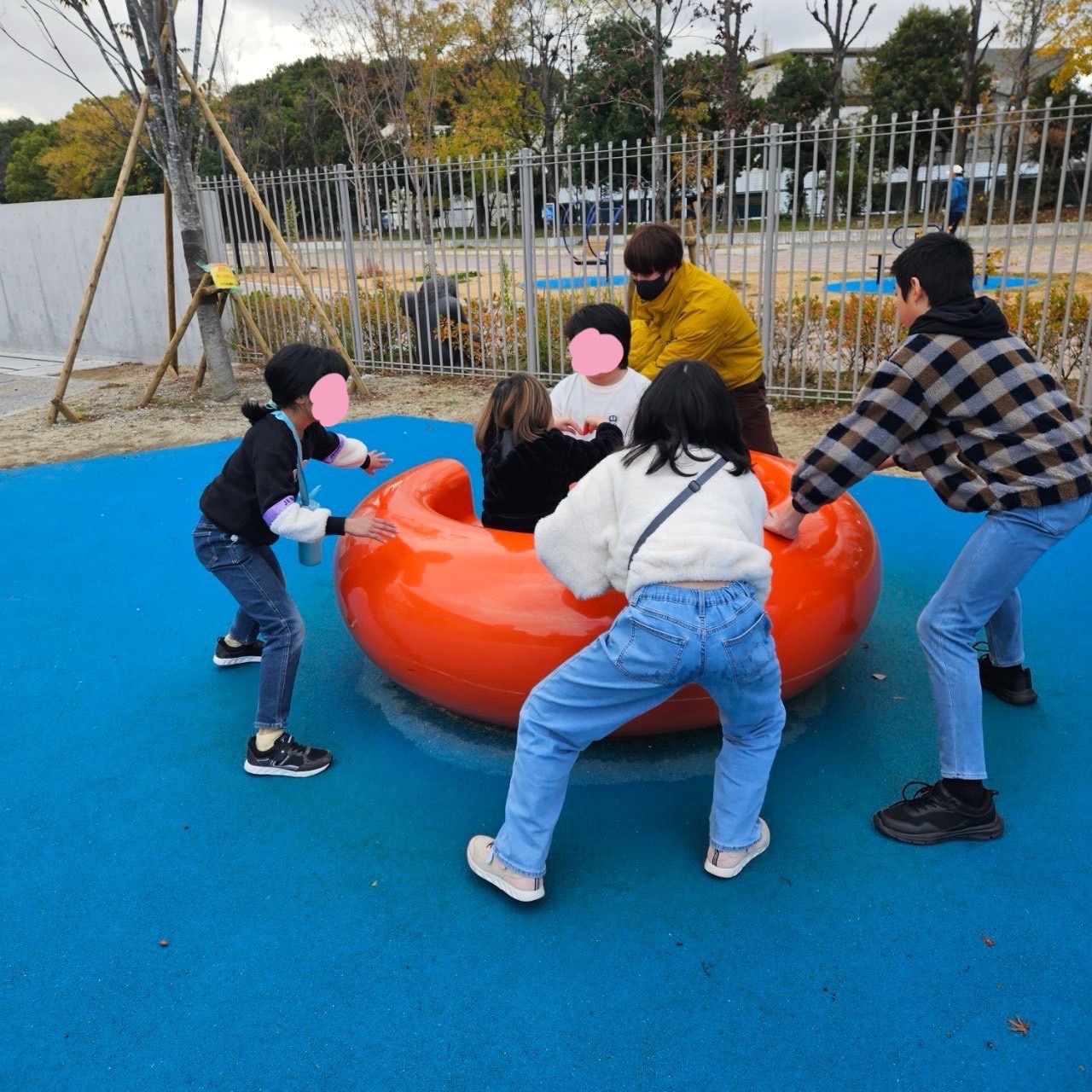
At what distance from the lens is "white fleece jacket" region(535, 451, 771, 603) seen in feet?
7.74

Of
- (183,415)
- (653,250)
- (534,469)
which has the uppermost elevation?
(653,250)

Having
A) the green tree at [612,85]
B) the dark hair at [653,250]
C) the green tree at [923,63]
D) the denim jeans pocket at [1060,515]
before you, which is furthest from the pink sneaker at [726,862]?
the green tree at [923,63]

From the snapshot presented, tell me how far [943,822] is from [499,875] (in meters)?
1.40

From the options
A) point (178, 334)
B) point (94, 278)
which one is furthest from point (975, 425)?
point (94, 278)

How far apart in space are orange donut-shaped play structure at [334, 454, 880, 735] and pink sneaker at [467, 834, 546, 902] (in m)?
0.58

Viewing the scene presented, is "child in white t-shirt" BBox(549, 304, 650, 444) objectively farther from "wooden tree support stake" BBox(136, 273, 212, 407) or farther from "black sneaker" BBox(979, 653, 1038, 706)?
"wooden tree support stake" BBox(136, 273, 212, 407)

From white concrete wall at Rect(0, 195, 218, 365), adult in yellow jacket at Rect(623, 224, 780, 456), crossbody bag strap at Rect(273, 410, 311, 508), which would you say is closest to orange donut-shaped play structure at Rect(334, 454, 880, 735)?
crossbody bag strap at Rect(273, 410, 311, 508)

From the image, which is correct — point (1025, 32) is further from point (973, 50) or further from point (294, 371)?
point (294, 371)

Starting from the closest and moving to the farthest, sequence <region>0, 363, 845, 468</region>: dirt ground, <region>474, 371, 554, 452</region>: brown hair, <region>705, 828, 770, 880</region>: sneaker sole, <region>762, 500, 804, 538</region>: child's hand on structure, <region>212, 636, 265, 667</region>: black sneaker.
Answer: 1. <region>705, 828, 770, 880</region>: sneaker sole
2. <region>762, 500, 804, 538</region>: child's hand on structure
3. <region>474, 371, 554, 452</region>: brown hair
4. <region>212, 636, 265, 667</region>: black sneaker
5. <region>0, 363, 845, 468</region>: dirt ground

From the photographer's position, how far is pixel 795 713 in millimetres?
3693

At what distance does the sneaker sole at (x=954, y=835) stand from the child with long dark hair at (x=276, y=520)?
1964mm

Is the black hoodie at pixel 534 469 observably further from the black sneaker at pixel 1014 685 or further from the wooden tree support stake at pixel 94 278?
the wooden tree support stake at pixel 94 278

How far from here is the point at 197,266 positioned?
987 centimetres

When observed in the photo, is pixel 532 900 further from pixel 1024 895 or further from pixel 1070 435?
pixel 1070 435
